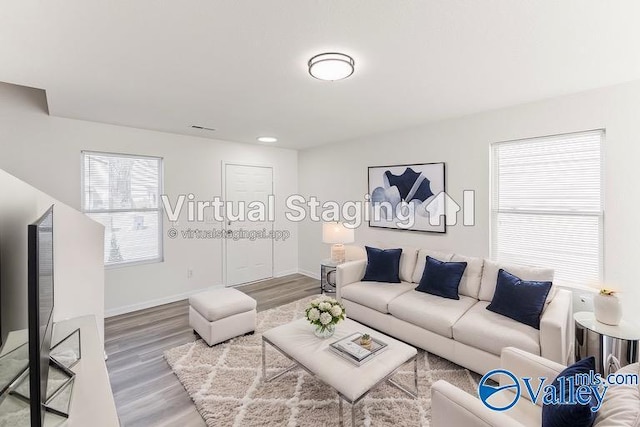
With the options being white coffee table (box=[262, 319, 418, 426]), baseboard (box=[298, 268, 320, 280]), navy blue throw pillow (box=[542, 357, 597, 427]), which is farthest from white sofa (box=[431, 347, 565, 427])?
baseboard (box=[298, 268, 320, 280])

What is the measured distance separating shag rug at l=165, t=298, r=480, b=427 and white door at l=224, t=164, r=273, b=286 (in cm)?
202

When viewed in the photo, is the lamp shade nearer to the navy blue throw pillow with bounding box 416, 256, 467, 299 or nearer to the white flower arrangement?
the navy blue throw pillow with bounding box 416, 256, 467, 299

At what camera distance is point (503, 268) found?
2787 mm

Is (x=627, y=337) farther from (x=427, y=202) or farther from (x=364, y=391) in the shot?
(x=427, y=202)

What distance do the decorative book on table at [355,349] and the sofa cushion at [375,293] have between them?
2.76 feet

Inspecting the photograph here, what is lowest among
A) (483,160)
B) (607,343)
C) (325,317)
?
(607,343)

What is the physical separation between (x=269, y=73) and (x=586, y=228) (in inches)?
124

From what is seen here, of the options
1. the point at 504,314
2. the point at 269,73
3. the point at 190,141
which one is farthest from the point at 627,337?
the point at 190,141

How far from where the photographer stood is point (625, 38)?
1.74 meters

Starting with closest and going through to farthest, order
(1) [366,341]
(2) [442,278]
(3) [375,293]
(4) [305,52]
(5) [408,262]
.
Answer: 1. (4) [305,52]
2. (1) [366,341]
3. (2) [442,278]
4. (3) [375,293]
5. (5) [408,262]

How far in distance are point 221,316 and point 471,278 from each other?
2.60m

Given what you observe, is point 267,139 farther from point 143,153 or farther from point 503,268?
point 503,268

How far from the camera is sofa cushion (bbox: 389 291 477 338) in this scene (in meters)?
2.55

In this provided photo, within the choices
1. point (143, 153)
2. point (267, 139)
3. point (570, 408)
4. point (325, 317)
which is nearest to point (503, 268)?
point (325, 317)
